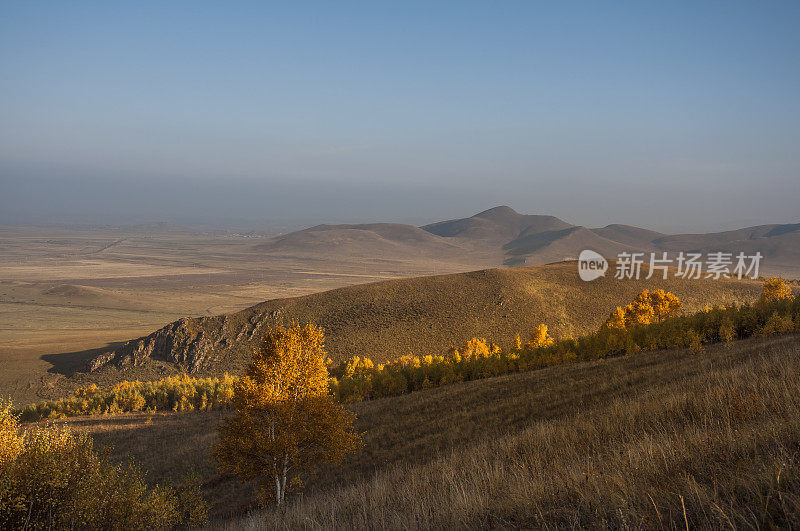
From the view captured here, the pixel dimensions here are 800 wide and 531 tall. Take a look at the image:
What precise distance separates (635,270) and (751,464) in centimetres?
11817

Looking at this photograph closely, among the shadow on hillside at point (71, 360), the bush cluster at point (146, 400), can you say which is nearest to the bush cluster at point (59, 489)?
the bush cluster at point (146, 400)

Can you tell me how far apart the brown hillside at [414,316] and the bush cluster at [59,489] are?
207 ft

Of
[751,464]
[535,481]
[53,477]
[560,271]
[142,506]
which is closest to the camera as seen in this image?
[751,464]

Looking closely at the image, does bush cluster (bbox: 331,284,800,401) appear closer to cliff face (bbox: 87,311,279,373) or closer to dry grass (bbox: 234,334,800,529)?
dry grass (bbox: 234,334,800,529)

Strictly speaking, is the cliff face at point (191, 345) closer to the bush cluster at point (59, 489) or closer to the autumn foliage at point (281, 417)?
the autumn foliage at point (281, 417)

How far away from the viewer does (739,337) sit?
28.6m

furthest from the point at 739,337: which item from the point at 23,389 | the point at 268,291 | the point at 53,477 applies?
the point at 268,291

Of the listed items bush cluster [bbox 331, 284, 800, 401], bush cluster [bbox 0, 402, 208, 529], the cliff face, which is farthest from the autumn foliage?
the cliff face

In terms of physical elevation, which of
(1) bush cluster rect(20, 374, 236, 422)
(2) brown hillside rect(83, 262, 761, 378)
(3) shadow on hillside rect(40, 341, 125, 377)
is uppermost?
(2) brown hillside rect(83, 262, 761, 378)

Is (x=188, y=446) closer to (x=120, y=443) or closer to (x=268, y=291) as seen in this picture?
(x=120, y=443)

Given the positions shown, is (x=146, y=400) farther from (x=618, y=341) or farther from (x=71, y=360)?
(x=618, y=341)

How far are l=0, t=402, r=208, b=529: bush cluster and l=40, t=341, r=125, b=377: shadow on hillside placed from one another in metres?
79.7

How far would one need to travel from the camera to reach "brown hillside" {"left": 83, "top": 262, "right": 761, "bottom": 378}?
7925cm

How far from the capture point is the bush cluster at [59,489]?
10617 mm
